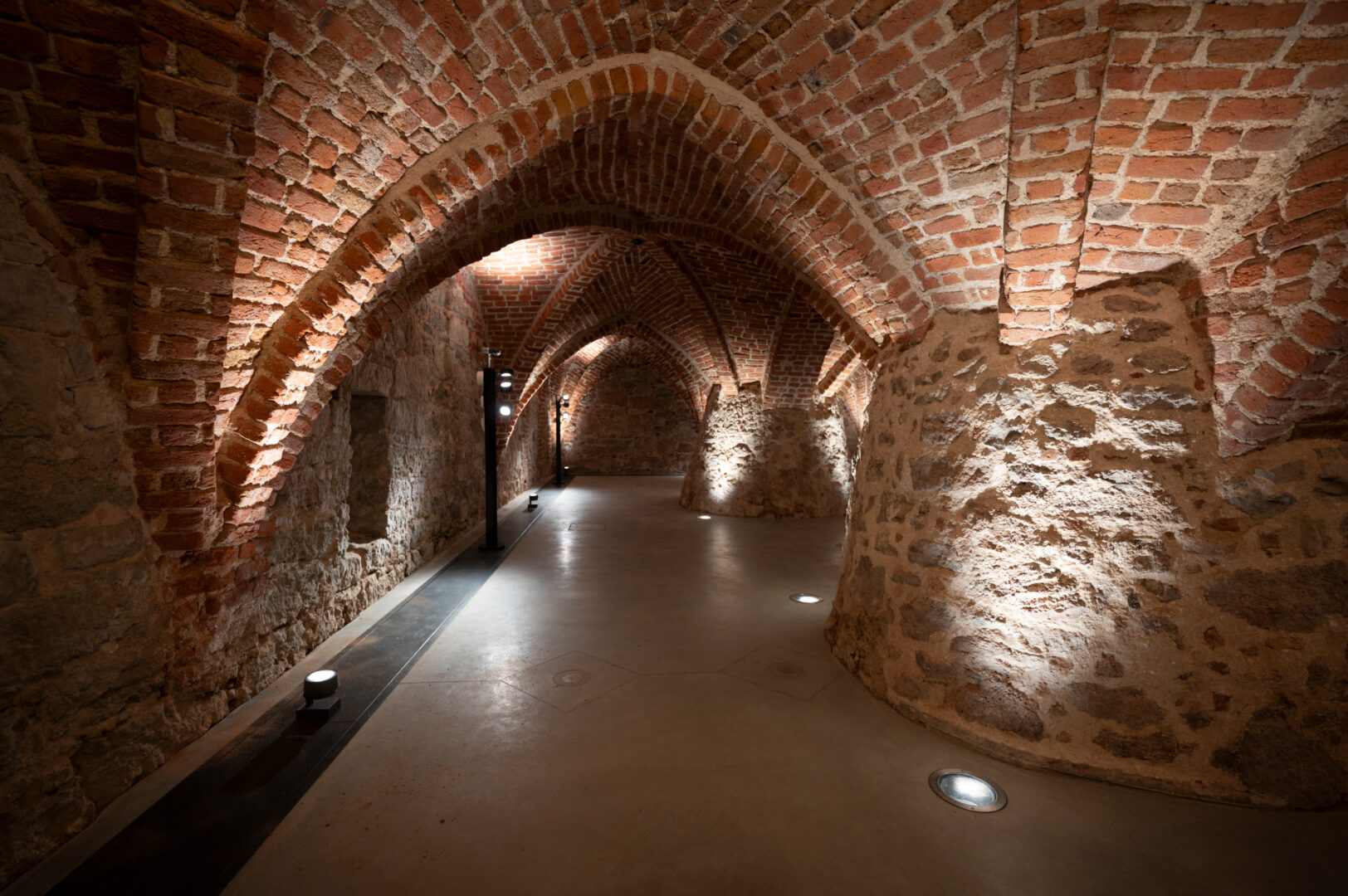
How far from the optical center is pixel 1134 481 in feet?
7.42

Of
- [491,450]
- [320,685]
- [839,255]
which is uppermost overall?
[839,255]

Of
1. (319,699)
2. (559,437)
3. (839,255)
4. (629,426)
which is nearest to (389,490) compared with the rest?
(319,699)

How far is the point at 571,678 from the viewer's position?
2924 millimetres

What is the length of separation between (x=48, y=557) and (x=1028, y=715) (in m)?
3.67

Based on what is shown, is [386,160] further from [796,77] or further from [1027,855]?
[1027,855]

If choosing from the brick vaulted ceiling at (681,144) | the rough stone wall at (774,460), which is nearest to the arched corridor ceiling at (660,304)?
the rough stone wall at (774,460)

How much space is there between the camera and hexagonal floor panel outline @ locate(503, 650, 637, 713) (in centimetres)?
272

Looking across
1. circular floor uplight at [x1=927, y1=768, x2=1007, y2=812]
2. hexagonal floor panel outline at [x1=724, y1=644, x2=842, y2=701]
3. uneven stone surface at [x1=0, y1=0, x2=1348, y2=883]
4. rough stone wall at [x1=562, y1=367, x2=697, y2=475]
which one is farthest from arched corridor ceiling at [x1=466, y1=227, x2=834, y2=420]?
rough stone wall at [x1=562, y1=367, x2=697, y2=475]

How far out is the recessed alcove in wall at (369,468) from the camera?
14.5 ft

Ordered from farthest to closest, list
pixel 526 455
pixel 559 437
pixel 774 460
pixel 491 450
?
1. pixel 559 437
2. pixel 526 455
3. pixel 774 460
4. pixel 491 450

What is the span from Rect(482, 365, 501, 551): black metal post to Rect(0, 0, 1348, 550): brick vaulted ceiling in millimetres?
2607

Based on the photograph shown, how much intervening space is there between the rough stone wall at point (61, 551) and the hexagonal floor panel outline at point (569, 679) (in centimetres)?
149

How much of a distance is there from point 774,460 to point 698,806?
6381mm

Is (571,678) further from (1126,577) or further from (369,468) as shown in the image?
(369,468)
